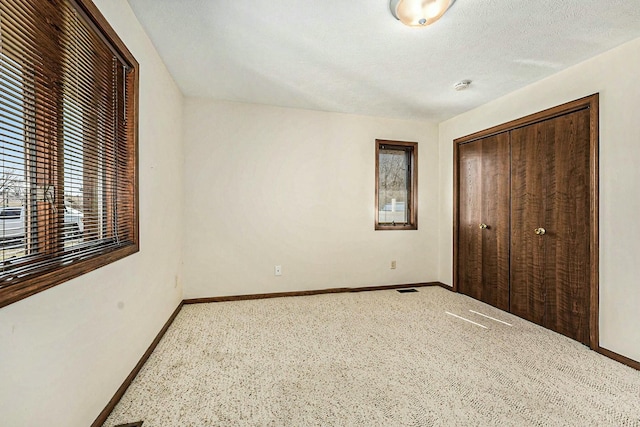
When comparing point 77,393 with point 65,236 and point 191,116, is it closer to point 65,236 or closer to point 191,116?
point 65,236

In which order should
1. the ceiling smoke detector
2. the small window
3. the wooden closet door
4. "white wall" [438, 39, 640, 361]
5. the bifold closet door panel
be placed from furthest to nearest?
1. the small window
2. the bifold closet door panel
3. the ceiling smoke detector
4. the wooden closet door
5. "white wall" [438, 39, 640, 361]

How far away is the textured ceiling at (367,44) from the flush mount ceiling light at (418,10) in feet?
0.25

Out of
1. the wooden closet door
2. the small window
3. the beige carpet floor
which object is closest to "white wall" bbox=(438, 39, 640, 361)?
the wooden closet door

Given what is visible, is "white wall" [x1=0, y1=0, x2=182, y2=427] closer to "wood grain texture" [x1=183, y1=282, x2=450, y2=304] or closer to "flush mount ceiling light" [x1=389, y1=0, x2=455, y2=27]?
"wood grain texture" [x1=183, y1=282, x2=450, y2=304]

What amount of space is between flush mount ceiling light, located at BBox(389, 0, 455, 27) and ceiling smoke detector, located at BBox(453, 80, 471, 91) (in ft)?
4.13

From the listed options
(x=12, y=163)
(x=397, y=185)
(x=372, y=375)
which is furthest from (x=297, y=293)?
(x=12, y=163)

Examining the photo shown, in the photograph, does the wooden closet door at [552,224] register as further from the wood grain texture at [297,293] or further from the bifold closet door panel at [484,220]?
the wood grain texture at [297,293]

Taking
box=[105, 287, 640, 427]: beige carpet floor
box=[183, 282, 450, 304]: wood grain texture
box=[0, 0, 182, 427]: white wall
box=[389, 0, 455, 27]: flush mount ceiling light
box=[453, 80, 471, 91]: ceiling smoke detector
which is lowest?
box=[105, 287, 640, 427]: beige carpet floor

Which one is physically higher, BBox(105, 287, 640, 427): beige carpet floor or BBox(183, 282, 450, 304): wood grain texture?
BBox(183, 282, 450, 304): wood grain texture

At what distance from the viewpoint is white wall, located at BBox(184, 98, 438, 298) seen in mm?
3562

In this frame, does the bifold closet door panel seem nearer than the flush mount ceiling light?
No

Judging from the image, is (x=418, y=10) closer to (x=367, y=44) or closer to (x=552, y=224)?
(x=367, y=44)

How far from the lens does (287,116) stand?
380 cm

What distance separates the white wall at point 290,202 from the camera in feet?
11.7
